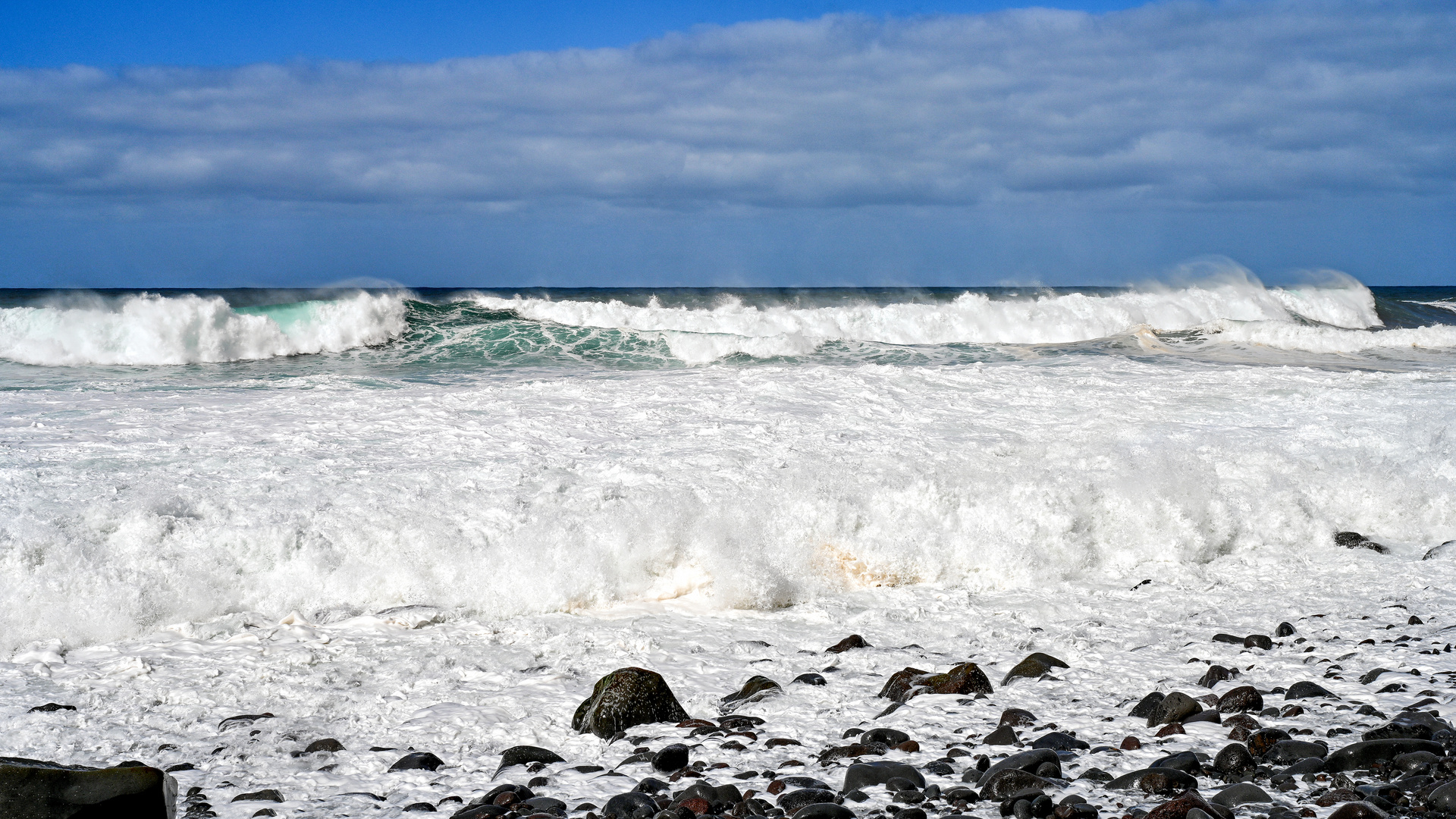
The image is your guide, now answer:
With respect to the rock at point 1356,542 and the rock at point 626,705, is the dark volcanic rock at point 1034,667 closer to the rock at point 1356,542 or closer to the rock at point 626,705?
the rock at point 626,705

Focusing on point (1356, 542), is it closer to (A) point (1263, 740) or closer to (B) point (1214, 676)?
(B) point (1214, 676)

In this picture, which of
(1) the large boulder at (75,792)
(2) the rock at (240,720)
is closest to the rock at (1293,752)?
(1) the large boulder at (75,792)

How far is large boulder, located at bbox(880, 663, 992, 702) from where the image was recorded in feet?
13.2

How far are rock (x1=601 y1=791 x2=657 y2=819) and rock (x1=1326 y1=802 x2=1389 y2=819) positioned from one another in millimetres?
2012

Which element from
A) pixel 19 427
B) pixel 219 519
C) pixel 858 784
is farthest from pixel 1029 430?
pixel 19 427

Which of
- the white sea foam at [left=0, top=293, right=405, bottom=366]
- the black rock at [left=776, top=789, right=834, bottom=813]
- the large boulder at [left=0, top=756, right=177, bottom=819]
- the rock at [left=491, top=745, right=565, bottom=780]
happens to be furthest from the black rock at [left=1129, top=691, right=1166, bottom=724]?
the white sea foam at [left=0, top=293, right=405, bottom=366]

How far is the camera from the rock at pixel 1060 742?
343 centimetres

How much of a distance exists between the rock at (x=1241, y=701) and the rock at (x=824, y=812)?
1.63m

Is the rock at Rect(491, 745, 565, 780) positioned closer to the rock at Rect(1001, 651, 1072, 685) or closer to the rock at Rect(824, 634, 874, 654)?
the rock at Rect(824, 634, 874, 654)

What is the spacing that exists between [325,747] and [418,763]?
420 mm

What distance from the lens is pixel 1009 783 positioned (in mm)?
3072

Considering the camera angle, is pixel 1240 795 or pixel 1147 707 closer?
pixel 1240 795

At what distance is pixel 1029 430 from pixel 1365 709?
4.42 meters

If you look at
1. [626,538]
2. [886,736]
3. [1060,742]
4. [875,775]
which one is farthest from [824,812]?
[626,538]
